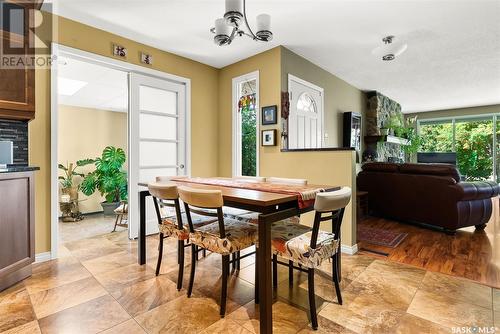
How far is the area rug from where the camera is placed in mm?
3165

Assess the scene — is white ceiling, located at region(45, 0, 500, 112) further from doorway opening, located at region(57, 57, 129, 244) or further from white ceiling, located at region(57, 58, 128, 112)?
doorway opening, located at region(57, 57, 129, 244)

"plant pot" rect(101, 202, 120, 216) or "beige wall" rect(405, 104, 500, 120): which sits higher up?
"beige wall" rect(405, 104, 500, 120)

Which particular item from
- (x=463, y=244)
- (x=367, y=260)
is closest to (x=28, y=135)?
(x=367, y=260)

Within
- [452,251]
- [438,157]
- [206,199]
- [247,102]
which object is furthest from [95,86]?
[438,157]

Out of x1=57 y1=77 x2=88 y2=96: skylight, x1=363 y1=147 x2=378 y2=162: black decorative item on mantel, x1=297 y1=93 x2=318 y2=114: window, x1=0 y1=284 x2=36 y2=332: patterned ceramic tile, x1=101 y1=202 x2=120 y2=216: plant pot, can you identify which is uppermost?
x1=57 y1=77 x2=88 y2=96: skylight

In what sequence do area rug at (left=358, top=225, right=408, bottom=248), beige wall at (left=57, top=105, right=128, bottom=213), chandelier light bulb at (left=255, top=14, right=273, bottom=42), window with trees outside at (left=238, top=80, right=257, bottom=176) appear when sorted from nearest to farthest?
chandelier light bulb at (left=255, top=14, right=273, bottom=42) < area rug at (left=358, top=225, right=408, bottom=248) < window with trees outside at (left=238, top=80, right=257, bottom=176) < beige wall at (left=57, top=105, right=128, bottom=213)

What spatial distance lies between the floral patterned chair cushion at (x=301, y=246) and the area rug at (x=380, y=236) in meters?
1.76

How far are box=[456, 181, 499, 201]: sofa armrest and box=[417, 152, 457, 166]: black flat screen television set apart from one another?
4.30 m

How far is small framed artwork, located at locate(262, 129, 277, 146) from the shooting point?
11.3 ft

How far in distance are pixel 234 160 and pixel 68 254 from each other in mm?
2403

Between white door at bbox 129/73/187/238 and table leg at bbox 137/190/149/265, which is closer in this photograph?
table leg at bbox 137/190/149/265

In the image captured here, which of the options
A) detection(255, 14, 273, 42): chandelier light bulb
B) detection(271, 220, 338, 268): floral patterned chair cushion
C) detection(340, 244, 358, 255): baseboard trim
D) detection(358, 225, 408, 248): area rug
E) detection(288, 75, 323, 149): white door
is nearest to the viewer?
detection(271, 220, 338, 268): floral patterned chair cushion

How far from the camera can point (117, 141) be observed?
5.68 meters

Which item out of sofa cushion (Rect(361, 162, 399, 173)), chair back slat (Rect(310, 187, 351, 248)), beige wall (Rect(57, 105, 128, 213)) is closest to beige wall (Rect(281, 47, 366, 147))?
sofa cushion (Rect(361, 162, 399, 173))
